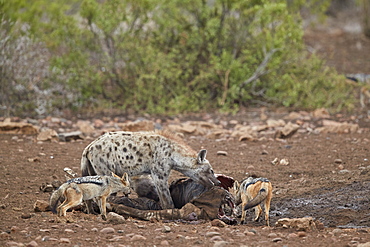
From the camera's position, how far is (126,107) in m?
16.1

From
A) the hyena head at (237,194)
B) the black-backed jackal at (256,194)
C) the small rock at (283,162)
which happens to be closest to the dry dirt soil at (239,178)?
the small rock at (283,162)

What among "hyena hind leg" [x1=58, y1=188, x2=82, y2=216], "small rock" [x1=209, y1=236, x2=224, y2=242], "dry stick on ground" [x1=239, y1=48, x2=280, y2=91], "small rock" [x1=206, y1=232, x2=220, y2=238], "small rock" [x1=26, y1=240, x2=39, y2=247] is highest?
"dry stick on ground" [x1=239, y1=48, x2=280, y2=91]

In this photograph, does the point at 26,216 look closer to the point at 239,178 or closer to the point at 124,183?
the point at 124,183

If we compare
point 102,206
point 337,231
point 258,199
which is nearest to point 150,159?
point 102,206

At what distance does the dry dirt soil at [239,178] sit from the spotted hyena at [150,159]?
2.45 feet

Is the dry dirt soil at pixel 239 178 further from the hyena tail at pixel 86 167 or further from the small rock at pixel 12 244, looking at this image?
the hyena tail at pixel 86 167

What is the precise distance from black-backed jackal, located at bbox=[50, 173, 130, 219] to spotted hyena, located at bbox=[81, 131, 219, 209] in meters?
0.62

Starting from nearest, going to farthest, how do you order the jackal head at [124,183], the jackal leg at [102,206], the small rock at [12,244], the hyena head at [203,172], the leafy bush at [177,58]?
the small rock at [12,244], the jackal leg at [102,206], the jackal head at [124,183], the hyena head at [203,172], the leafy bush at [177,58]

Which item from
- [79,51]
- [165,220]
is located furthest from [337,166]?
[79,51]

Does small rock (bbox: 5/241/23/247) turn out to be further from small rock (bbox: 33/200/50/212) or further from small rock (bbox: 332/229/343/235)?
small rock (bbox: 332/229/343/235)

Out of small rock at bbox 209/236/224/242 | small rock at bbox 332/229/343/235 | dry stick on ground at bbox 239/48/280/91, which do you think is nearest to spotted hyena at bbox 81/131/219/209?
small rock at bbox 209/236/224/242

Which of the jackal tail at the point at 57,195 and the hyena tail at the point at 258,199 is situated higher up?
the jackal tail at the point at 57,195

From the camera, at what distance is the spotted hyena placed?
7176 millimetres

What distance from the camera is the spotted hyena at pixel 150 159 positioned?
23.5 ft
